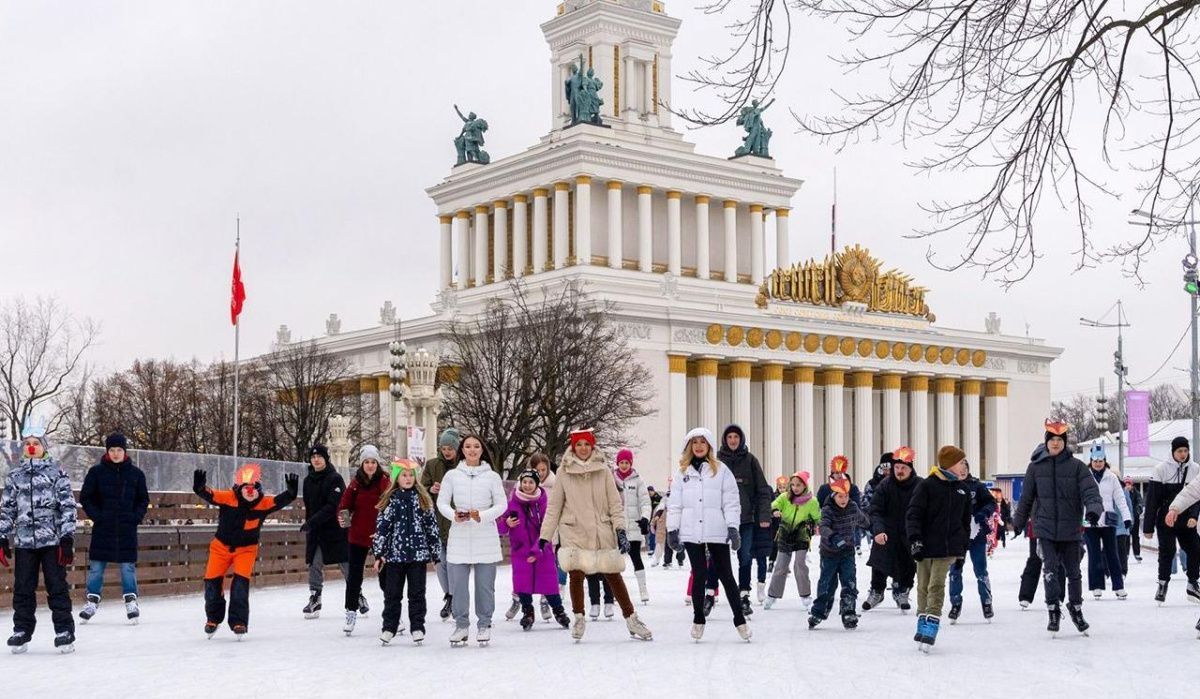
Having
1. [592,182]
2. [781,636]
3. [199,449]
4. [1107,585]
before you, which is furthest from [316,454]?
[592,182]

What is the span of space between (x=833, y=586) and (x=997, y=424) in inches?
2753

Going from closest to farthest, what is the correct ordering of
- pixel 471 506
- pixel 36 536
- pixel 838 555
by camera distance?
pixel 36 536 → pixel 471 506 → pixel 838 555

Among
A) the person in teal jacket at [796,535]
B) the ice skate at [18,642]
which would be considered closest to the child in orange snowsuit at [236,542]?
the ice skate at [18,642]

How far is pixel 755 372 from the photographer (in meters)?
76.2

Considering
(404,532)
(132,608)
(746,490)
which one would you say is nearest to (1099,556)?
(746,490)

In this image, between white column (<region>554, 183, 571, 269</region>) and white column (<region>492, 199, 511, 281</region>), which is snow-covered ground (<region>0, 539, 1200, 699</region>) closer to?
white column (<region>554, 183, 571, 269</region>)

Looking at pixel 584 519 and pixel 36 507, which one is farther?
pixel 584 519

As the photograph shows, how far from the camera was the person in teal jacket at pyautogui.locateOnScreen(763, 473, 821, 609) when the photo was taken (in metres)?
19.6

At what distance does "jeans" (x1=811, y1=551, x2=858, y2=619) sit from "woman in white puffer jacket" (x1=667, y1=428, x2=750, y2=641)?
1391 millimetres

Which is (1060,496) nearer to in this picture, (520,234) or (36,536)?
(36,536)

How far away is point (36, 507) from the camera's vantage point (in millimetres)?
14930

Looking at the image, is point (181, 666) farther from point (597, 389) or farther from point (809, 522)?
point (597, 389)

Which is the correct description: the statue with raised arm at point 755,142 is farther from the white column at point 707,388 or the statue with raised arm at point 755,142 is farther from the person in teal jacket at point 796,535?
the person in teal jacket at point 796,535

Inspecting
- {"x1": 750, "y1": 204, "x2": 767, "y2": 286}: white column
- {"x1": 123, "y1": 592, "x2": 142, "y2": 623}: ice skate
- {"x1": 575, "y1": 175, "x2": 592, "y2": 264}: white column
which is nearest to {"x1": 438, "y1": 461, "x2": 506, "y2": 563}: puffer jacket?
{"x1": 123, "y1": 592, "x2": 142, "y2": 623}: ice skate
